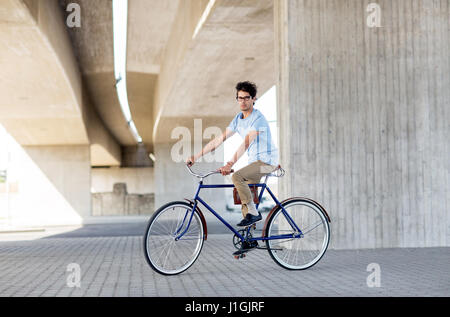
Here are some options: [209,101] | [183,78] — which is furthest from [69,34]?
[209,101]

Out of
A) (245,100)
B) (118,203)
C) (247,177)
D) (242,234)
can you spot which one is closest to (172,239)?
(242,234)

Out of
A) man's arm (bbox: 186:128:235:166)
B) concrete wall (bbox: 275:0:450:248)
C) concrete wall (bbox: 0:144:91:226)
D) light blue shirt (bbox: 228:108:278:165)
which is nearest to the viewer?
man's arm (bbox: 186:128:235:166)

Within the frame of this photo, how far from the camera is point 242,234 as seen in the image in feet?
18.0

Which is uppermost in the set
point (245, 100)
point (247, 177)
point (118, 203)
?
point (245, 100)

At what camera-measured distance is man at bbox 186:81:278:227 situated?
5434mm

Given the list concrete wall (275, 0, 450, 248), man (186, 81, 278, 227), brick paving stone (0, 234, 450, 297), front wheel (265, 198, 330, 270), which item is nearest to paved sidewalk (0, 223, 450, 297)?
brick paving stone (0, 234, 450, 297)

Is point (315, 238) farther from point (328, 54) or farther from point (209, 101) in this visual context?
point (209, 101)

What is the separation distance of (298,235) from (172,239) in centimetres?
130

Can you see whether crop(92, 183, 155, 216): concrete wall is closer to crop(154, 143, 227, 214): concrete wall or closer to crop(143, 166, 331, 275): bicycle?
crop(154, 143, 227, 214): concrete wall

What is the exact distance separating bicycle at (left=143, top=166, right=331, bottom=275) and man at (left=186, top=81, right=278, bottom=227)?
110mm

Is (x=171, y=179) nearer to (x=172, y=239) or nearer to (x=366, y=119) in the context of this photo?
(x=366, y=119)

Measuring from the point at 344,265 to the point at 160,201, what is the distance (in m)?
28.1

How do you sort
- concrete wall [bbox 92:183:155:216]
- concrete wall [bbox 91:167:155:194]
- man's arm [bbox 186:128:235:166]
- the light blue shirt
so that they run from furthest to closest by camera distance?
1. concrete wall [bbox 91:167:155:194]
2. concrete wall [bbox 92:183:155:216]
3. the light blue shirt
4. man's arm [bbox 186:128:235:166]

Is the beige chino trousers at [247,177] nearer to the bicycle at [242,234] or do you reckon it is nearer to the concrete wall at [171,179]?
the bicycle at [242,234]
